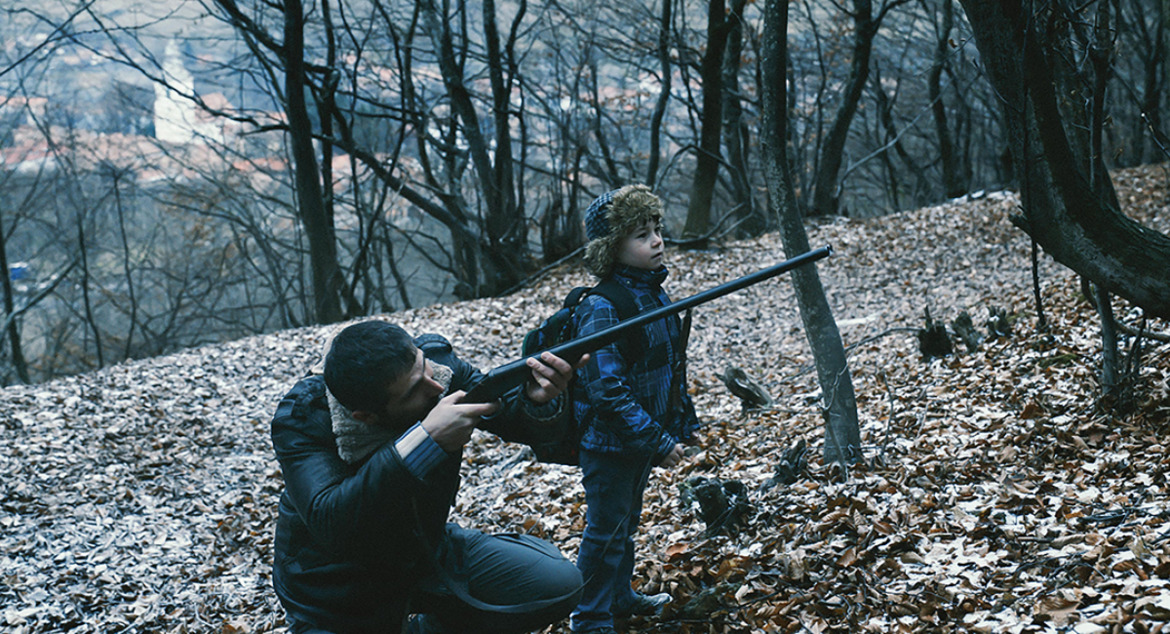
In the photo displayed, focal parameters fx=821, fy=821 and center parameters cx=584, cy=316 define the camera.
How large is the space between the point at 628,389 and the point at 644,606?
3.60 feet

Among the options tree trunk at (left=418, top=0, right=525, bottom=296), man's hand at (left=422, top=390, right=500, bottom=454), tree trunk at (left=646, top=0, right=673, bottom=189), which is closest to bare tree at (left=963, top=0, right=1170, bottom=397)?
man's hand at (left=422, top=390, right=500, bottom=454)

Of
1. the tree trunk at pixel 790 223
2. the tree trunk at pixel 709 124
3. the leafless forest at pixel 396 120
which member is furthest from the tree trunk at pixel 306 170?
the tree trunk at pixel 790 223

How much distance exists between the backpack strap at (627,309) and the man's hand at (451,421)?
898mm

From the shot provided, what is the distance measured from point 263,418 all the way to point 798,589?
623cm

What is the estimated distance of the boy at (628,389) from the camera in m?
3.29

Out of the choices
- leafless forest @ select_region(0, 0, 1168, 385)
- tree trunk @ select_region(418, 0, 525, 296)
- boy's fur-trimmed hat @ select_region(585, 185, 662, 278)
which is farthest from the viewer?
tree trunk @ select_region(418, 0, 525, 296)

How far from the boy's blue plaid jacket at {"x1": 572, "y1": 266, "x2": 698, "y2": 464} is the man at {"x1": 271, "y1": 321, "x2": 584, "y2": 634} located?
29 centimetres

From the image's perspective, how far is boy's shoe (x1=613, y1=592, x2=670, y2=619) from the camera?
12.0ft

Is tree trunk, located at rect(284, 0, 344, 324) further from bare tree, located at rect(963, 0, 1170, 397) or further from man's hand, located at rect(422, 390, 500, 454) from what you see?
man's hand, located at rect(422, 390, 500, 454)

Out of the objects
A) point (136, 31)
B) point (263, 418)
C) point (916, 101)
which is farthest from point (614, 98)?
point (263, 418)

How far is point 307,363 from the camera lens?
10227mm

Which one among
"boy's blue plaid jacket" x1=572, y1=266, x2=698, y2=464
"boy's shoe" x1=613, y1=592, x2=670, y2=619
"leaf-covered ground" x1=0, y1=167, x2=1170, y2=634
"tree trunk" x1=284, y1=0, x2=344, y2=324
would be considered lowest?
"boy's shoe" x1=613, y1=592, x2=670, y2=619

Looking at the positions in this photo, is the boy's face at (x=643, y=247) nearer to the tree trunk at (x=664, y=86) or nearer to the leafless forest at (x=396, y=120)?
the leafless forest at (x=396, y=120)

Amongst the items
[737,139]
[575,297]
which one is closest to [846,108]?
[737,139]
